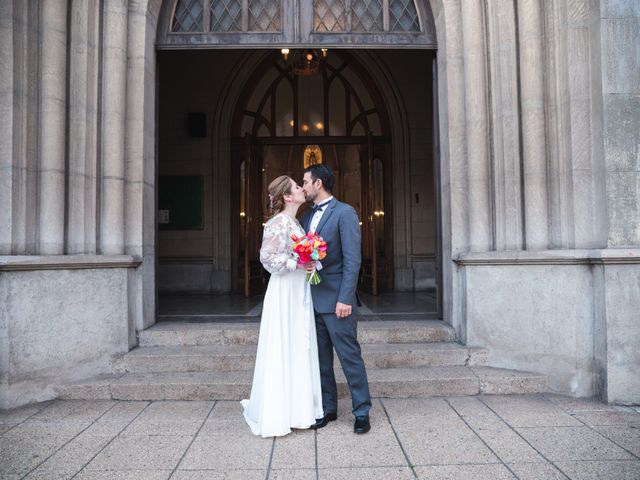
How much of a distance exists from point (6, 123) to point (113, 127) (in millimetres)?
998

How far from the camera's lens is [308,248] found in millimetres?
3539

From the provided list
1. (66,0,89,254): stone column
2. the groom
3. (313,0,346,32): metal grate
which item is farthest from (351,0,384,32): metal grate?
(66,0,89,254): stone column

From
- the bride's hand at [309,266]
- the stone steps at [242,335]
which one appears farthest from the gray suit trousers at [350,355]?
the stone steps at [242,335]

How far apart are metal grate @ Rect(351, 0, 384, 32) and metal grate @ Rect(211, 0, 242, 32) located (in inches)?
54.9

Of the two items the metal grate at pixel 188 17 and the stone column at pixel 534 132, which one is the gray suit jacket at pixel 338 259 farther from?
the metal grate at pixel 188 17

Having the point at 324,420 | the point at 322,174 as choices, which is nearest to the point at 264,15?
the point at 322,174

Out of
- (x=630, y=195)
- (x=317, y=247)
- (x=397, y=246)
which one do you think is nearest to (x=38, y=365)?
(x=317, y=247)

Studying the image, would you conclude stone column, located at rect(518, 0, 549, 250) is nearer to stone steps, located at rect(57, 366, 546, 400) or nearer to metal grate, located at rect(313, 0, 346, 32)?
stone steps, located at rect(57, 366, 546, 400)

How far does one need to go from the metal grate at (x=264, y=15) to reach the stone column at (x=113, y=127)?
145 cm

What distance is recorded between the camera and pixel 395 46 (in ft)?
18.9

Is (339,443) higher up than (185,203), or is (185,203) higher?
(185,203)

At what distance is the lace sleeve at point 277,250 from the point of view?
362cm

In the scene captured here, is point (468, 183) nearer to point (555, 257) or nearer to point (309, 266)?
point (555, 257)

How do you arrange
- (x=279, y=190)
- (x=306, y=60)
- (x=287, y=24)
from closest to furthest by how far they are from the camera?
(x=279, y=190) → (x=287, y=24) → (x=306, y=60)
